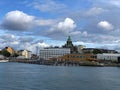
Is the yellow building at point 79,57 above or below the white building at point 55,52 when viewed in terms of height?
below

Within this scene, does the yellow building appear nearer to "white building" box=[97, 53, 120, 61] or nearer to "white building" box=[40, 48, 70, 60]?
"white building" box=[97, 53, 120, 61]

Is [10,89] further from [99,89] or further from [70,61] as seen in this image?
[70,61]

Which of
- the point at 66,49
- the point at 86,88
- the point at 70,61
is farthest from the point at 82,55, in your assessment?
the point at 86,88

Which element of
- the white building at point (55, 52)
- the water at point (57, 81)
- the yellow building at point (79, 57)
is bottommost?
the water at point (57, 81)

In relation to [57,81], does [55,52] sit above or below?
above

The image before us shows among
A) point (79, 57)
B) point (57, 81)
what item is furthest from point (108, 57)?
point (57, 81)

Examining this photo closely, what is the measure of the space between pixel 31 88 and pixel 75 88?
5281 mm

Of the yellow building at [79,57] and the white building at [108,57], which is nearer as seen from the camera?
the yellow building at [79,57]

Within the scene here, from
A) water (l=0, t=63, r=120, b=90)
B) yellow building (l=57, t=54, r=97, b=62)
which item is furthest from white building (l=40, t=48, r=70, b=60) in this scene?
water (l=0, t=63, r=120, b=90)

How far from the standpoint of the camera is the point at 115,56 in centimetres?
16325

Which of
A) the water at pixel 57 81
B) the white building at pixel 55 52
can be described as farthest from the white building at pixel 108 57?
the water at pixel 57 81

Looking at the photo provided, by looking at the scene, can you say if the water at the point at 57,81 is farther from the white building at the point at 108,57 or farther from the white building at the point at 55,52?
the white building at the point at 55,52

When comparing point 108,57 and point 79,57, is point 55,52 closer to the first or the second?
point 79,57

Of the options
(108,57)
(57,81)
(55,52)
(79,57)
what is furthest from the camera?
(55,52)
